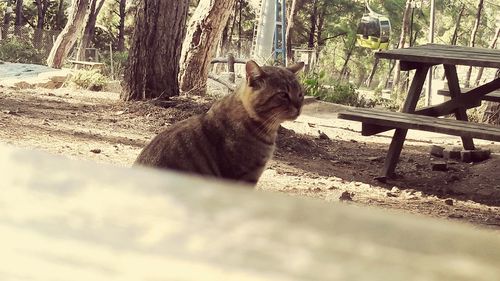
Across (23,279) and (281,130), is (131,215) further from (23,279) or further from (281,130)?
(281,130)

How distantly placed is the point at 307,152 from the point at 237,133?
202cm

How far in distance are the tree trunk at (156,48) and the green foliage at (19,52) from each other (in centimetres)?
735

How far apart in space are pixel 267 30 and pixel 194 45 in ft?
25.1

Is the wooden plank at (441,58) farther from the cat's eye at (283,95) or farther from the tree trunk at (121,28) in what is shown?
the tree trunk at (121,28)

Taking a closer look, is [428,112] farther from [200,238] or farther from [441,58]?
[200,238]

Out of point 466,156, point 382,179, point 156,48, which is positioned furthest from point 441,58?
point 156,48

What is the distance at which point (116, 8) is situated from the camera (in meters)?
19.8

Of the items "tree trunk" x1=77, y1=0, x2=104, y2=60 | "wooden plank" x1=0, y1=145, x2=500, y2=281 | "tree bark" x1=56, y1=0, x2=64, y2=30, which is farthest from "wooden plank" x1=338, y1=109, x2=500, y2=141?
"tree bark" x1=56, y1=0, x2=64, y2=30

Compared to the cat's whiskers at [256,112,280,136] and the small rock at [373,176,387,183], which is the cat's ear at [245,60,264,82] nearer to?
the cat's whiskers at [256,112,280,136]

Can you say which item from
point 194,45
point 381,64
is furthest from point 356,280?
point 381,64

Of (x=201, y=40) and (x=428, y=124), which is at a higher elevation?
(x=201, y=40)

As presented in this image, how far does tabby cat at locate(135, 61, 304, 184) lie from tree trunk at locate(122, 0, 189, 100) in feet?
8.09

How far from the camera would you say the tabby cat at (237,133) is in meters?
2.03

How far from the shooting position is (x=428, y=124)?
10.5 feet
